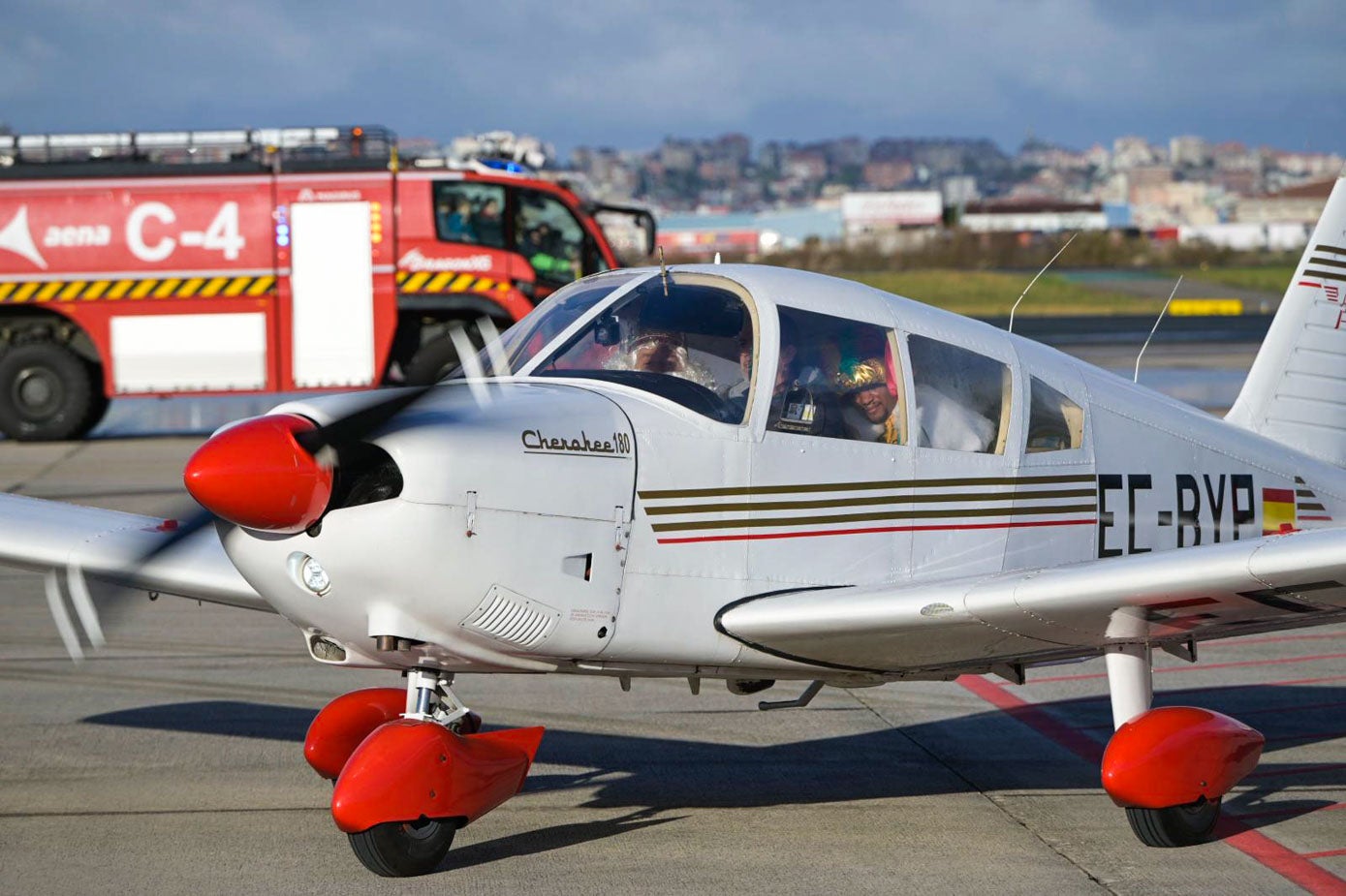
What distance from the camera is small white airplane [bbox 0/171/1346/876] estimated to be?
5.30 meters

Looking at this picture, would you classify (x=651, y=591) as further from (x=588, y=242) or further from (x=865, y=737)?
(x=588, y=242)

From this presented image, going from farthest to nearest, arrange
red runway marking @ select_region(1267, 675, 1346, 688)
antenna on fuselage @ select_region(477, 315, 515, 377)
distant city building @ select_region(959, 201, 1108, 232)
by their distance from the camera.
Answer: distant city building @ select_region(959, 201, 1108, 232)
red runway marking @ select_region(1267, 675, 1346, 688)
antenna on fuselage @ select_region(477, 315, 515, 377)

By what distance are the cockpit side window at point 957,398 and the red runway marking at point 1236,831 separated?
1.73 metres

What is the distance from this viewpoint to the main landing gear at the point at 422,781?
540 cm

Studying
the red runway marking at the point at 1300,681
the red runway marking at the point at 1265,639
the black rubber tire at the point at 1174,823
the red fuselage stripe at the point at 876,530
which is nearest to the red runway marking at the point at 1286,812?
the black rubber tire at the point at 1174,823

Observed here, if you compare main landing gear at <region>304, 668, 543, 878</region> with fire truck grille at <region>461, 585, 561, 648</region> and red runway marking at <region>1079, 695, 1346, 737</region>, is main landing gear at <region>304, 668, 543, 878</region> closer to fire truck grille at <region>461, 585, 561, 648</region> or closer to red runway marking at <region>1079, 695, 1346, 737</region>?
fire truck grille at <region>461, 585, 561, 648</region>

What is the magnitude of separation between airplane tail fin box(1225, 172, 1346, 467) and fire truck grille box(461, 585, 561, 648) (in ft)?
13.3

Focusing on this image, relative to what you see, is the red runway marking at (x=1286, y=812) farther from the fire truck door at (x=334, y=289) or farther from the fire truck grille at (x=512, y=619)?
the fire truck door at (x=334, y=289)

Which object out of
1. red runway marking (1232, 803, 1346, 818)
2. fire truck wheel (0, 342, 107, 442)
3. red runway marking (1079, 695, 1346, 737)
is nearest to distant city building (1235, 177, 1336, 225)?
fire truck wheel (0, 342, 107, 442)

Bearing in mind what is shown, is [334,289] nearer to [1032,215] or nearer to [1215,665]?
[1215,665]

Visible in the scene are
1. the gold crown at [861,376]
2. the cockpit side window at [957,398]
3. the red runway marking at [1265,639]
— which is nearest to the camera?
the gold crown at [861,376]

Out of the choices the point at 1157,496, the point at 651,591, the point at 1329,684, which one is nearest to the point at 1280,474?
the point at 1157,496

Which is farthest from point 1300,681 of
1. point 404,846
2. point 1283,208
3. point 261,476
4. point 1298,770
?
point 1283,208

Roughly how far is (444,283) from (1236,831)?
50.5ft
